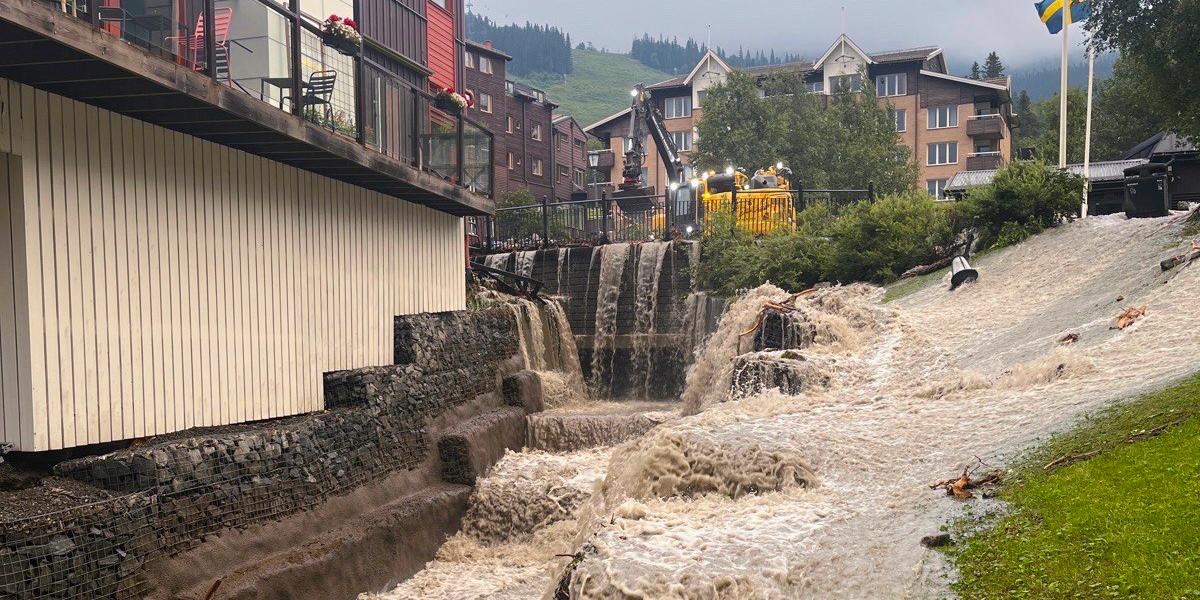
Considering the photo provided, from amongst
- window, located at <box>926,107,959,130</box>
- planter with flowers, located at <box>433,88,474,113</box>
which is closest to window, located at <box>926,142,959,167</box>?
window, located at <box>926,107,959,130</box>

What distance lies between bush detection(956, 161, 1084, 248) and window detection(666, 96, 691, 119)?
53.8 meters

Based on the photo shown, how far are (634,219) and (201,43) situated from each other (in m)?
21.6

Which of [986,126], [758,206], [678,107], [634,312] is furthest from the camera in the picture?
[678,107]

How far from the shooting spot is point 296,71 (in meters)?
11.2

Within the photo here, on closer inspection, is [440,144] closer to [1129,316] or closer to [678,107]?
[1129,316]

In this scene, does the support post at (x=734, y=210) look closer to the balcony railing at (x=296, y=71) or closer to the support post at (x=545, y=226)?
the support post at (x=545, y=226)

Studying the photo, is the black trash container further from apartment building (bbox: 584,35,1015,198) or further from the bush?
apartment building (bbox: 584,35,1015,198)

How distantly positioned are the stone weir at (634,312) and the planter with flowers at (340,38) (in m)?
11.8

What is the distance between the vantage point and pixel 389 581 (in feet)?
39.0

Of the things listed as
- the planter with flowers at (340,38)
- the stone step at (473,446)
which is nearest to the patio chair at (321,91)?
the planter with flowers at (340,38)

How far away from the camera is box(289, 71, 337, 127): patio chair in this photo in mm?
11742

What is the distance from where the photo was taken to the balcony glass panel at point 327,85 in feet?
38.7

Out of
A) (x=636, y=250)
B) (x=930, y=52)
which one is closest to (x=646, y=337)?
(x=636, y=250)

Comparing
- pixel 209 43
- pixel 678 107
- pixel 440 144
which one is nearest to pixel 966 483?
pixel 209 43
